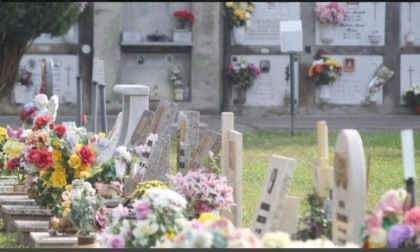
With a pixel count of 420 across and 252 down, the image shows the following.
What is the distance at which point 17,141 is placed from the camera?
34.2 feet

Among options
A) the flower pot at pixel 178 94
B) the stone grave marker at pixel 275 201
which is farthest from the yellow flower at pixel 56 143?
the flower pot at pixel 178 94

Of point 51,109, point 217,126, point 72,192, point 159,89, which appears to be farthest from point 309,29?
point 72,192

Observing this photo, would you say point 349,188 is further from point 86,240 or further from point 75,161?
point 75,161

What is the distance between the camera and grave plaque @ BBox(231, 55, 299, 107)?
24.2m

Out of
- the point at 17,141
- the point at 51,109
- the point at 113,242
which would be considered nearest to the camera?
the point at 113,242

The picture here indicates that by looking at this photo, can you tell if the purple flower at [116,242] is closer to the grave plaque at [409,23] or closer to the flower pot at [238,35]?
the flower pot at [238,35]

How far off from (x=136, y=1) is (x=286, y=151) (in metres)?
8.51

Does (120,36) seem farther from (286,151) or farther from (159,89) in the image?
(286,151)

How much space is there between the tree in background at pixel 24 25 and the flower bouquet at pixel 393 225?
1567 centimetres

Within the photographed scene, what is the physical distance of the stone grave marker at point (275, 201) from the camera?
6484mm

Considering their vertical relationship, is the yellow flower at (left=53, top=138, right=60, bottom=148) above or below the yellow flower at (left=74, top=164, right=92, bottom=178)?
above

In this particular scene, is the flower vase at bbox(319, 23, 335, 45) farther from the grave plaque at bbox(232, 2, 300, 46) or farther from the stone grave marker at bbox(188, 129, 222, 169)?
the stone grave marker at bbox(188, 129, 222, 169)

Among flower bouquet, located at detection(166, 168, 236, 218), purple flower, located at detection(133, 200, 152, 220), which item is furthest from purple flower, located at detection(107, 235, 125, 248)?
flower bouquet, located at detection(166, 168, 236, 218)

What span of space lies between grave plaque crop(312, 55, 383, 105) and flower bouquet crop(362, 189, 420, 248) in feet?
63.1
